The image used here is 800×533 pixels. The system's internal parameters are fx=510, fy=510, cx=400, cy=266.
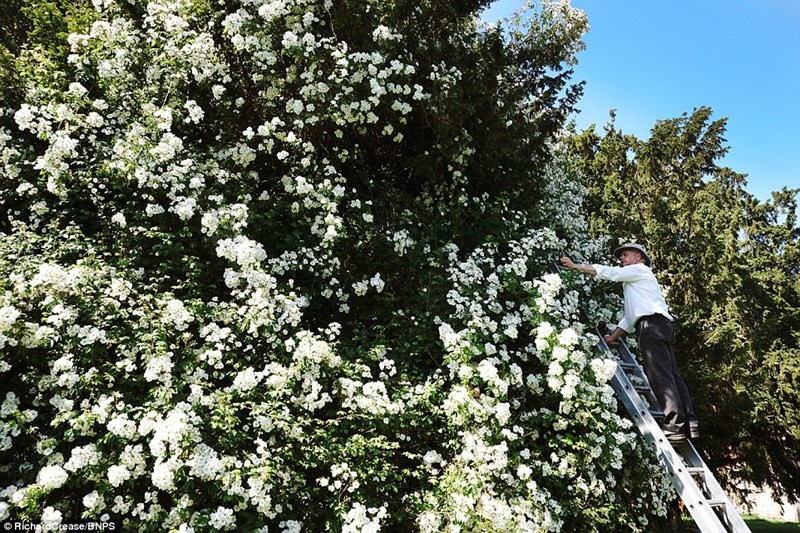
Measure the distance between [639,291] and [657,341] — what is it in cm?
57

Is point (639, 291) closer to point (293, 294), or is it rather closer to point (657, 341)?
point (657, 341)

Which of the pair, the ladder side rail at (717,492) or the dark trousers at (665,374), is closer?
the ladder side rail at (717,492)

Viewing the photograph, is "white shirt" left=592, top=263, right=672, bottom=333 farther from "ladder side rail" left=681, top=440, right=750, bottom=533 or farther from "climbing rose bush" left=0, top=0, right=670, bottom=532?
"ladder side rail" left=681, top=440, right=750, bottom=533

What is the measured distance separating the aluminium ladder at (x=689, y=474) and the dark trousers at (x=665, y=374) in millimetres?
173

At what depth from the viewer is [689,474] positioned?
4.34 meters

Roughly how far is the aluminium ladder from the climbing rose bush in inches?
13.0

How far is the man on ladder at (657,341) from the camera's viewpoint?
4812mm

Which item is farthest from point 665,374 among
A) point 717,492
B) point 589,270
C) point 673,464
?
point 589,270

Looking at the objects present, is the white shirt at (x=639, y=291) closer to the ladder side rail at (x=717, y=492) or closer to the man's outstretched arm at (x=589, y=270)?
the man's outstretched arm at (x=589, y=270)

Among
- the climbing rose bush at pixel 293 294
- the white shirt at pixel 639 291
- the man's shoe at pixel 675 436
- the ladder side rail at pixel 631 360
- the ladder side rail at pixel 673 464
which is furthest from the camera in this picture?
the ladder side rail at pixel 631 360

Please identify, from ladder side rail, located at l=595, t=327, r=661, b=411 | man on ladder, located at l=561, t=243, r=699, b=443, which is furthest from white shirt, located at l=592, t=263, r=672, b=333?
ladder side rail, located at l=595, t=327, r=661, b=411

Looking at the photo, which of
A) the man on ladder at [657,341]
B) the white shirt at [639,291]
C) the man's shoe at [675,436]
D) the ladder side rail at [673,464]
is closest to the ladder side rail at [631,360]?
the man on ladder at [657,341]

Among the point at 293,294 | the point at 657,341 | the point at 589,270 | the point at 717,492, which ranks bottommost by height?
the point at 717,492

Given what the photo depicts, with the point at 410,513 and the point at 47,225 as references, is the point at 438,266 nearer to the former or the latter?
the point at 410,513
